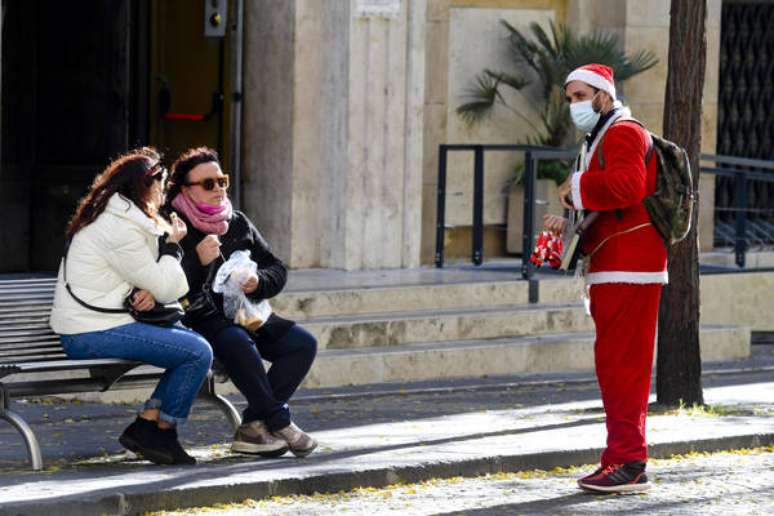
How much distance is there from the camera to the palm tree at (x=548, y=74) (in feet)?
52.5

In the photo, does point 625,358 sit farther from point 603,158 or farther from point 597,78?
point 597,78

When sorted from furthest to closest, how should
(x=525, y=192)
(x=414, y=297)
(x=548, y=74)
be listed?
1. (x=548, y=74)
2. (x=525, y=192)
3. (x=414, y=297)

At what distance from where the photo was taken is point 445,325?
13.3 meters

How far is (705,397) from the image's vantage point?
1211 cm

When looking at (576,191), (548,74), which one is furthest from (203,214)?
(548,74)

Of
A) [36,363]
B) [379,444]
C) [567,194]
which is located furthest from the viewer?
[379,444]

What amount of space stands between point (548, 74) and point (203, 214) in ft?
25.0

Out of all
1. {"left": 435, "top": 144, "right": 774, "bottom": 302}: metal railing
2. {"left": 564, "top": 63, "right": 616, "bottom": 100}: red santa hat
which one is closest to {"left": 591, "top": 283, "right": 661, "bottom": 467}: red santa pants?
{"left": 564, "top": 63, "right": 616, "bottom": 100}: red santa hat

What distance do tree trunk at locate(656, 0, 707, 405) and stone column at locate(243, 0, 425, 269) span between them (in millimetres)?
3610

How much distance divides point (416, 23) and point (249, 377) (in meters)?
6.21

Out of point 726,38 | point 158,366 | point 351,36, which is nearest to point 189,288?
point 158,366

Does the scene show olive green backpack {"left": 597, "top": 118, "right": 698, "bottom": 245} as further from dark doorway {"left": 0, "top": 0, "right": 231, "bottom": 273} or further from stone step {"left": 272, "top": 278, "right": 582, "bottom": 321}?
dark doorway {"left": 0, "top": 0, "right": 231, "bottom": 273}

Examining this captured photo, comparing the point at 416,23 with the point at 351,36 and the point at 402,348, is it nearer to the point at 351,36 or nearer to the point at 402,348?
the point at 351,36

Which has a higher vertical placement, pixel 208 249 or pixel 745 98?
pixel 745 98
